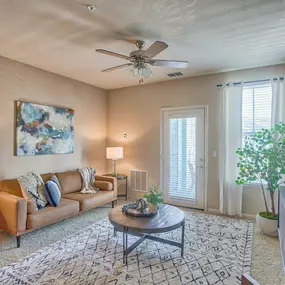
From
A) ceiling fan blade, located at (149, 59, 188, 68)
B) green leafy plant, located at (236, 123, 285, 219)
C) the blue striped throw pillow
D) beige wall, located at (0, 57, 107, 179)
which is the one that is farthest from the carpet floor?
ceiling fan blade, located at (149, 59, 188, 68)

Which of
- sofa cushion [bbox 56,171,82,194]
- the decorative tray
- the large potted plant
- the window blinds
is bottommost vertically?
the decorative tray

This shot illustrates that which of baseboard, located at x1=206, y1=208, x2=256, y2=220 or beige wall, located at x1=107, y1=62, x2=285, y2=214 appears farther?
beige wall, located at x1=107, y1=62, x2=285, y2=214

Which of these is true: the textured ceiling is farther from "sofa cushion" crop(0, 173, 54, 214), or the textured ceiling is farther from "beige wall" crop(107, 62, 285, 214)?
"sofa cushion" crop(0, 173, 54, 214)

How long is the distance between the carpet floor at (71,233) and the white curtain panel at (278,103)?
1843 mm

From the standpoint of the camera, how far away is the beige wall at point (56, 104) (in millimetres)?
3568

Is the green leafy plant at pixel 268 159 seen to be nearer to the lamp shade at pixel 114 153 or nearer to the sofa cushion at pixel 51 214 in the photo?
the lamp shade at pixel 114 153

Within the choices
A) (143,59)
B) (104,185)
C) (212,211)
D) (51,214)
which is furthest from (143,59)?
(212,211)

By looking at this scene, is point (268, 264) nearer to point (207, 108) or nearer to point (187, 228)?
point (187, 228)

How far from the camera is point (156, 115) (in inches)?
199

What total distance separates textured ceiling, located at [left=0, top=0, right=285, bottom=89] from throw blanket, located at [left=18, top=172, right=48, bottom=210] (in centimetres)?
190

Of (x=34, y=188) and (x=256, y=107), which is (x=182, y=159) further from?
(x=34, y=188)

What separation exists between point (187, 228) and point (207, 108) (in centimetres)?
232

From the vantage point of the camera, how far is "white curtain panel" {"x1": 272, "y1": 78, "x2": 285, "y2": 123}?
12.1 ft

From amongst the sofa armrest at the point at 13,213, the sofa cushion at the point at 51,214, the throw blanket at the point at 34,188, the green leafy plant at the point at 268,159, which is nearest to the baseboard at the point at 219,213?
the green leafy plant at the point at 268,159
